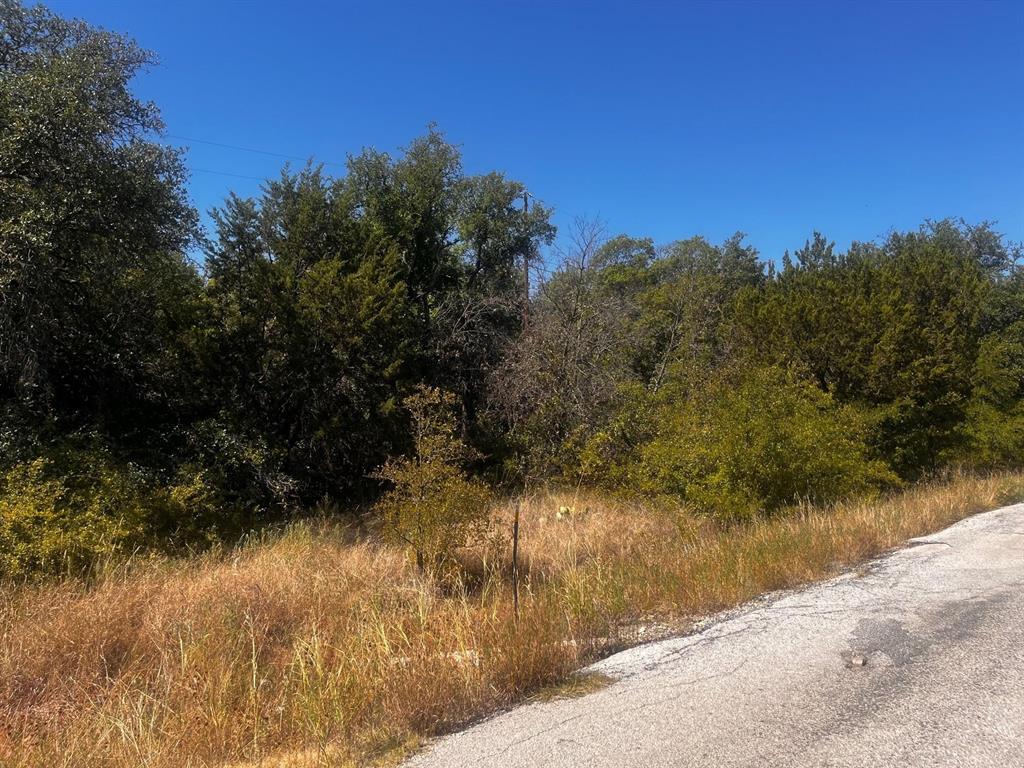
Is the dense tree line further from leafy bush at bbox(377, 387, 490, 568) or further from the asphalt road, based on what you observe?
the asphalt road

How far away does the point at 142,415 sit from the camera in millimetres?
11977

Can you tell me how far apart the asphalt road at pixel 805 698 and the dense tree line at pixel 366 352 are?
514 centimetres

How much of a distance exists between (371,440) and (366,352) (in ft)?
7.07

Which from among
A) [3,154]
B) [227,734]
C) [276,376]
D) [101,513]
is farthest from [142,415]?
[227,734]

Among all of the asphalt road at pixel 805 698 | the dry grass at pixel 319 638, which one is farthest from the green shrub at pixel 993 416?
the asphalt road at pixel 805 698

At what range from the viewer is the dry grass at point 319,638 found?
11.9 ft

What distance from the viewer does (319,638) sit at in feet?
18.1

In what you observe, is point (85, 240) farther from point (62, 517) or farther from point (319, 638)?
point (319, 638)

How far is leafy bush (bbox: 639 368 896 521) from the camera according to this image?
10.3 m

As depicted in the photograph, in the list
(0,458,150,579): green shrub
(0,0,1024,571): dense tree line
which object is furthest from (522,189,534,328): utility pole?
(0,458,150,579): green shrub

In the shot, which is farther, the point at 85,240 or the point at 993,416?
the point at 993,416

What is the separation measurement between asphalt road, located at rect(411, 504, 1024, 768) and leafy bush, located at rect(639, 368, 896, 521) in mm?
4787

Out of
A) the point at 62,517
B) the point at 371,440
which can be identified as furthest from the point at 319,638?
the point at 371,440

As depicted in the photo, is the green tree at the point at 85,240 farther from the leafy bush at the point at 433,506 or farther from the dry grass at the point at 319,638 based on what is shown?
the leafy bush at the point at 433,506
